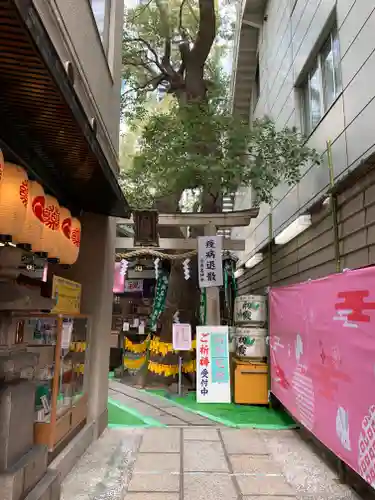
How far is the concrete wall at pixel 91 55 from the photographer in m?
4.42

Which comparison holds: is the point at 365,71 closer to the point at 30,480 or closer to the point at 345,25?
the point at 345,25

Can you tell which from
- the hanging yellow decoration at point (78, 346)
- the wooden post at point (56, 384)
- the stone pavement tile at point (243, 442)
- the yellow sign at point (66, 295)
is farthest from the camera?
the stone pavement tile at point (243, 442)

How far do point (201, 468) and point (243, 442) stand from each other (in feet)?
4.51

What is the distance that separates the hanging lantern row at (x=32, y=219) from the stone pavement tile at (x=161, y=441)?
323cm

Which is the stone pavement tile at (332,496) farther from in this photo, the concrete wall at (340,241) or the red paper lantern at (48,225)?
the red paper lantern at (48,225)

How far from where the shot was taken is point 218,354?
967cm

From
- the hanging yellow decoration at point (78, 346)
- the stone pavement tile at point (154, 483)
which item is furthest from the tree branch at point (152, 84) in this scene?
the stone pavement tile at point (154, 483)

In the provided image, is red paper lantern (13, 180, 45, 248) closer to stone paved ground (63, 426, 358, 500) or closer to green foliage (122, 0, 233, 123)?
stone paved ground (63, 426, 358, 500)

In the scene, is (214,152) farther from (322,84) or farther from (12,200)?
(12,200)

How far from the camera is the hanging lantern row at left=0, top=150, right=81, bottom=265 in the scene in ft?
12.0

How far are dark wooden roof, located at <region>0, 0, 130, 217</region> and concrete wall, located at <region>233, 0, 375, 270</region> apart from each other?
12.7 ft

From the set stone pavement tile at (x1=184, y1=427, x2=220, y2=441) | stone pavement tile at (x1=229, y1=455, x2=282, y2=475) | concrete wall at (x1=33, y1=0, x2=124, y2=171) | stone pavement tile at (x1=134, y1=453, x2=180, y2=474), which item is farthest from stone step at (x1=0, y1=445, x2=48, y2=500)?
concrete wall at (x1=33, y1=0, x2=124, y2=171)

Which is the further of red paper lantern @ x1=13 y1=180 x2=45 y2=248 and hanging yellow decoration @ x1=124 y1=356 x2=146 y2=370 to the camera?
hanging yellow decoration @ x1=124 y1=356 x2=146 y2=370

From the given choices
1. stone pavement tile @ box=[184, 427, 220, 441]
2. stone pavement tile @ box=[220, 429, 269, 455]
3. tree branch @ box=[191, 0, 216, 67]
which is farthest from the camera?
tree branch @ box=[191, 0, 216, 67]
